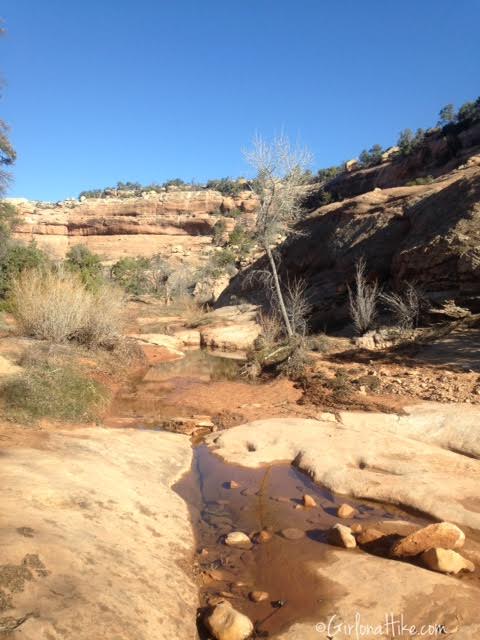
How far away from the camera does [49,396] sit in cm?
711

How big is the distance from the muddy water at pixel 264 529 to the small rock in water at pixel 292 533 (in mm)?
38

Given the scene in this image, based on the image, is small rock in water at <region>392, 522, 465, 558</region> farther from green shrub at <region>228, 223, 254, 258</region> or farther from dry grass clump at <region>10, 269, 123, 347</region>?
green shrub at <region>228, 223, 254, 258</region>

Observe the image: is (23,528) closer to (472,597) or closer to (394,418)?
(472,597)

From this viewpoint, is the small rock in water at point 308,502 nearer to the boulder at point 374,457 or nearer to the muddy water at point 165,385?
the boulder at point 374,457

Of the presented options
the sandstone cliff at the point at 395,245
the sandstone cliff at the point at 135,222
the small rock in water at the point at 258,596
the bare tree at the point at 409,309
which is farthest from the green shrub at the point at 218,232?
the small rock in water at the point at 258,596

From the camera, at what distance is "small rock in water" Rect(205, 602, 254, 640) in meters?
2.59

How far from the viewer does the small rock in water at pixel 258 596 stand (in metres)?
3.03

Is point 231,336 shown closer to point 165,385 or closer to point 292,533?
point 165,385

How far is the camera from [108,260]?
50812mm

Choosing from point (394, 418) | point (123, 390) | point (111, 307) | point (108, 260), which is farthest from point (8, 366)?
point (108, 260)

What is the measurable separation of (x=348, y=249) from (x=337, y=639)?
1724cm

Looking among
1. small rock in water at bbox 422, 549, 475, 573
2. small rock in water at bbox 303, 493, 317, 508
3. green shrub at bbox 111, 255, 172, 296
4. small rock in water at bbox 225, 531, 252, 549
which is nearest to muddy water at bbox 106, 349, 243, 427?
small rock in water at bbox 303, 493, 317, 508

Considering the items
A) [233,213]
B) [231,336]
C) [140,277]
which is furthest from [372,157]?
[231,336]

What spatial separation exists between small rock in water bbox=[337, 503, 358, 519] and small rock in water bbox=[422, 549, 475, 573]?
3.84 feet
